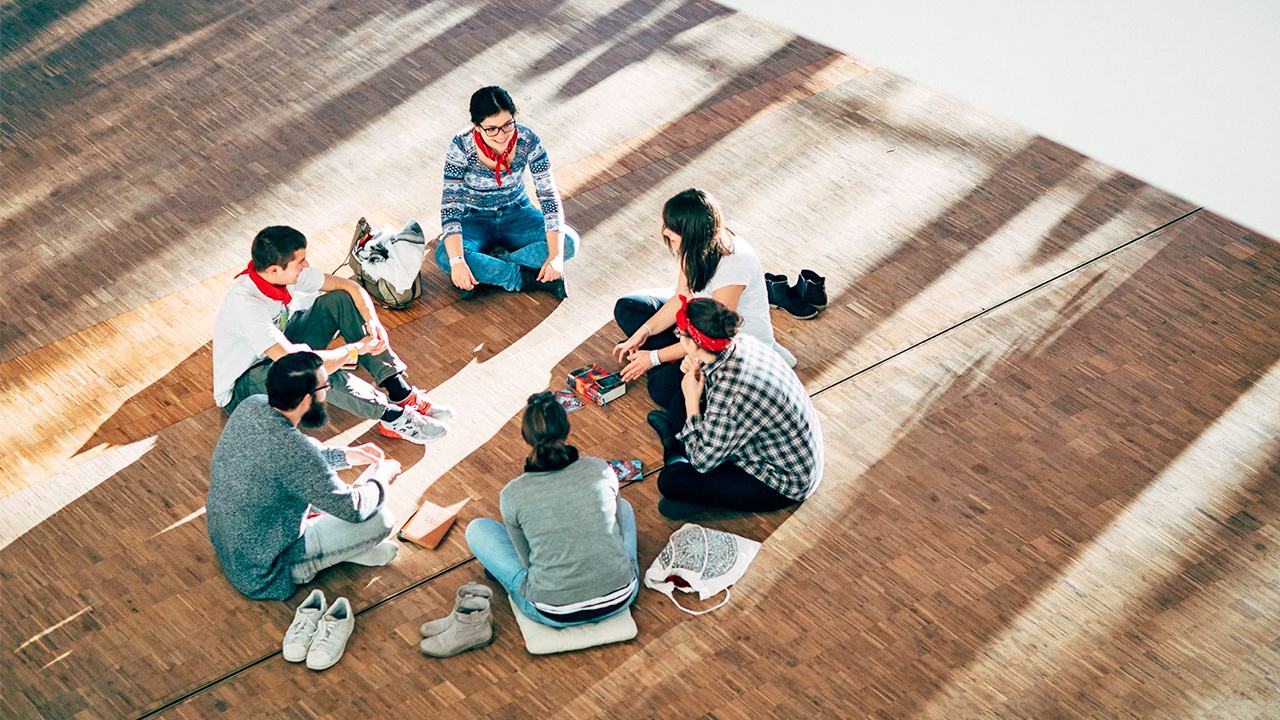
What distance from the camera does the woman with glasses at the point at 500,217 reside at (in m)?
5.30

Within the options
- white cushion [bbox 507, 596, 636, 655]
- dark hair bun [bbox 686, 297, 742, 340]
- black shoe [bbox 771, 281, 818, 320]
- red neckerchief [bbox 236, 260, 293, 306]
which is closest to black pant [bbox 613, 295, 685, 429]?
black shoe [bbox 771, 281, 818, 320]

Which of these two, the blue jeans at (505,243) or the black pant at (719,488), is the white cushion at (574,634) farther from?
the blue jeans at (505,243)

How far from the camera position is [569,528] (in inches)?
147

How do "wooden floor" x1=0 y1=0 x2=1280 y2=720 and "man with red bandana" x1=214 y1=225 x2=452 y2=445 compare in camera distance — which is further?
"man with red bandana" x1=214 y1=225 x2=452 y2=445

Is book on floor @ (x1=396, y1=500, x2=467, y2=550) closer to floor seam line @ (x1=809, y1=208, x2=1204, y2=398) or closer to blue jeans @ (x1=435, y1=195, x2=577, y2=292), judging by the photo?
blue jeans @ (x1=435, y1=195, x2=577, y2=292)

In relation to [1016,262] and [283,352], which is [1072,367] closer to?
[1016,262]

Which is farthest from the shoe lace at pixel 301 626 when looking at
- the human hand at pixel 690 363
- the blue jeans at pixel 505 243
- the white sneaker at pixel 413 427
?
the blue jeans at pixel 505 243

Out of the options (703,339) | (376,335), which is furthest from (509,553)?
(376,335)

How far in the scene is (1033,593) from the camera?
4.21 metres

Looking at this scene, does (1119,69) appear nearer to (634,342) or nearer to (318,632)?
(634,342)

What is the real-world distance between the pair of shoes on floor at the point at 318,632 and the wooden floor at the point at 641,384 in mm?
58

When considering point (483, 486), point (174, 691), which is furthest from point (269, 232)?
point (174, 691)

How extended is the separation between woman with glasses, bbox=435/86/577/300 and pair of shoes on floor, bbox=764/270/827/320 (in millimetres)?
984

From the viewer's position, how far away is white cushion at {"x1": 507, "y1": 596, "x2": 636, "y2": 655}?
12.9 ft
